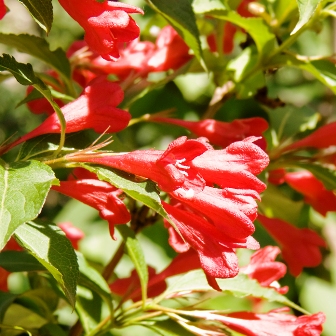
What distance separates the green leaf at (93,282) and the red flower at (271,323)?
0.15 meters

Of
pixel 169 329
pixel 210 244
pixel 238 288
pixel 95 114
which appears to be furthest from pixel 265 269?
pixel 95 114

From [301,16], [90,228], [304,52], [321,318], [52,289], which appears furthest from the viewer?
[304,52]

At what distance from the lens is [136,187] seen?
28.6 inches

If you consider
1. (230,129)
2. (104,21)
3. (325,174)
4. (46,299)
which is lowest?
(46,299)

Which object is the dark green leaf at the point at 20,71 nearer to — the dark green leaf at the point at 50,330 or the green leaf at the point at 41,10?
the green leaf at the point at 41,10

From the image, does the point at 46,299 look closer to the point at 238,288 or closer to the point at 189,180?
the point at 238,288

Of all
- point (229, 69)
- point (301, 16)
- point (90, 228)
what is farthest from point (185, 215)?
point (90, 228)

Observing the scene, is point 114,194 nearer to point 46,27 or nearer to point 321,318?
point 46,27

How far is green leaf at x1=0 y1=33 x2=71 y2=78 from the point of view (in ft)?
3.34

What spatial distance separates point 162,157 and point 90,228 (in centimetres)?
118

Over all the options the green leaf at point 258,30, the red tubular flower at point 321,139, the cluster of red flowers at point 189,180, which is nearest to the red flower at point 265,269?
the cluster of red flowers at point 189,180

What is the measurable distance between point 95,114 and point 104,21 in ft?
0.49

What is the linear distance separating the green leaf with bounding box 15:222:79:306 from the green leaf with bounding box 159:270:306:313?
30cm

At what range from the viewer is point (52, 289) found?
1130 millimetres
